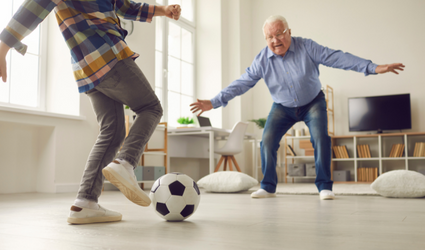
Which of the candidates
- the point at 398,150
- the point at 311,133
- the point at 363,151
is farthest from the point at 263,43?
the point at 311,133

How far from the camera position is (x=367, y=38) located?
21.0ft

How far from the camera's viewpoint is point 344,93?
646 centimetres

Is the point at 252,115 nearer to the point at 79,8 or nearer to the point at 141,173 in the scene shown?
the point at 141,173

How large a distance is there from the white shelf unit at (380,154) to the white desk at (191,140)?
5.24 ft

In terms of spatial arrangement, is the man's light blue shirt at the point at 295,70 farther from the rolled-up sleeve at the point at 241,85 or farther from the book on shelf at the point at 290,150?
the book on shelf at the point at 290,150

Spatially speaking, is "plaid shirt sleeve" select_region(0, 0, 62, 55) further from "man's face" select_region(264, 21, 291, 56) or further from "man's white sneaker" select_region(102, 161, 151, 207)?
"man's face" select_region(264, 21, 291, 56)

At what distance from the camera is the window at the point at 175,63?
583 cm

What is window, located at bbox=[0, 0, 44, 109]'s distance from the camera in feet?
12.4

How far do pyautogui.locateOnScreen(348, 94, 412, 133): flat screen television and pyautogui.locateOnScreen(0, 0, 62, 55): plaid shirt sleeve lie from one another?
18.5 ft

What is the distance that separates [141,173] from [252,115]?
366 centimetres

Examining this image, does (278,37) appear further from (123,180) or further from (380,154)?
(380,154)

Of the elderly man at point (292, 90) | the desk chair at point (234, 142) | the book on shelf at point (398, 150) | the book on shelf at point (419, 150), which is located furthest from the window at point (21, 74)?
the book on shelf at point (419, 150)

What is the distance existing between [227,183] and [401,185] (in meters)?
1.38

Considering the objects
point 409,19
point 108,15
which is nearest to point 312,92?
point 108,15
